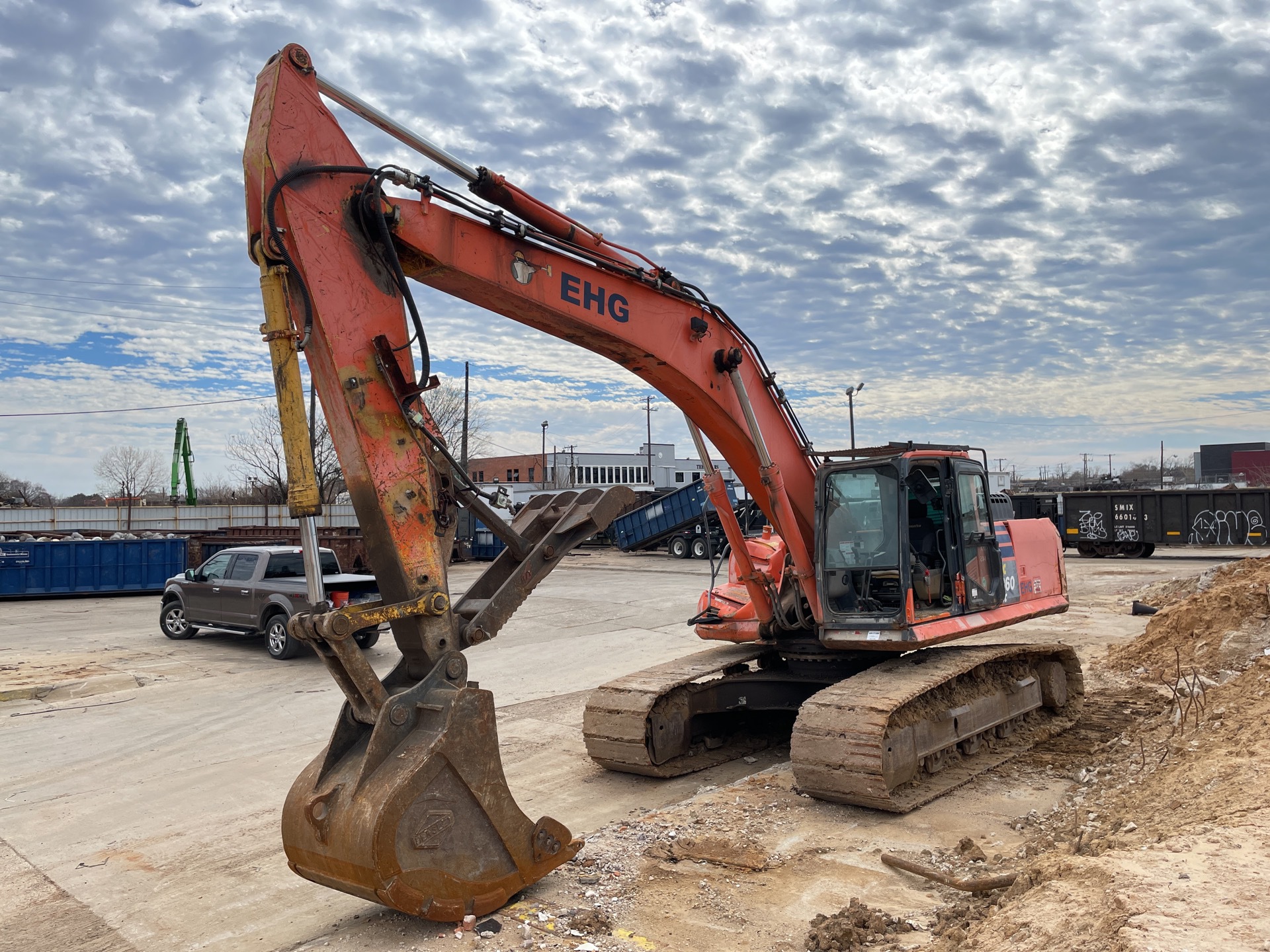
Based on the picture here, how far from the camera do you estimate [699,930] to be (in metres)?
4.91

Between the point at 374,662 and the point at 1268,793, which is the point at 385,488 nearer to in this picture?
the point at 1268,793

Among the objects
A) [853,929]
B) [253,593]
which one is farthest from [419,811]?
[253,593]

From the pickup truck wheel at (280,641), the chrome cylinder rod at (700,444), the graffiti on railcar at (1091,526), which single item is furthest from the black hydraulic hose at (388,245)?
the graffiti on railcar at (1091,526)

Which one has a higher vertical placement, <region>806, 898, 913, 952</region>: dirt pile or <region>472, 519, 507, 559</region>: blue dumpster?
<region>472, 519, 507, 559</region>: blue dumpster

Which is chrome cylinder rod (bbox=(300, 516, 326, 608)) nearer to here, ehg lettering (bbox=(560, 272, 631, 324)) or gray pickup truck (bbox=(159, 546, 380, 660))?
ehg lettering (bbox=(560, 272, 631, 324))

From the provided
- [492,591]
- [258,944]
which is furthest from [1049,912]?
[258,944]

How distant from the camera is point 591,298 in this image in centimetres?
608

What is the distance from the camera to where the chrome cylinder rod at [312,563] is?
4586 millimetres

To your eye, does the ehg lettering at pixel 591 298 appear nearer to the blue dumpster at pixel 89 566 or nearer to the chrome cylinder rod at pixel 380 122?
the chrome cylinder rod at pixel 380 122

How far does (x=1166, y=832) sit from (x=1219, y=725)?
291 centimetres

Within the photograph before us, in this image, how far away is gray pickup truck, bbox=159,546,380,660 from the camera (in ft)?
48.9

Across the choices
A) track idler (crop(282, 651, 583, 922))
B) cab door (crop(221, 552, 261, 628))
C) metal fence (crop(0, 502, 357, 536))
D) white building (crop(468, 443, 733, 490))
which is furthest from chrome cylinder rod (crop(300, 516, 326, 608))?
white building (crop(468, 443, 733, 490))

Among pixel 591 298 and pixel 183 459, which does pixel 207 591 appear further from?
pixel 183 459

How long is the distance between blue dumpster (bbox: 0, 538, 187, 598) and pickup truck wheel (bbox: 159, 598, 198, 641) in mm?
8724
